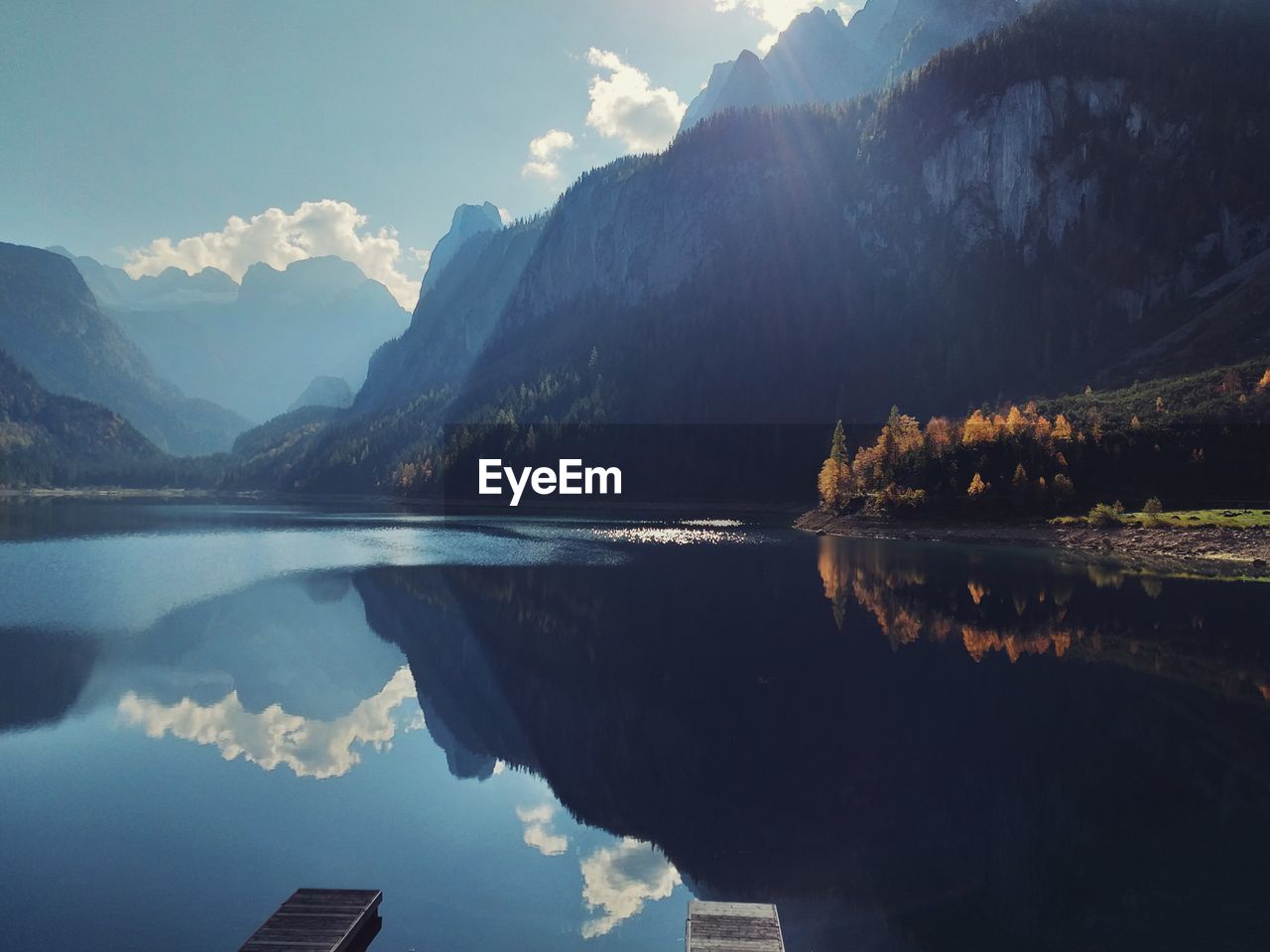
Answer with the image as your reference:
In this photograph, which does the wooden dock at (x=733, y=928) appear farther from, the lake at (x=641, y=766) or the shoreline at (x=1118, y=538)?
the shoreline at (x=1118, y=538)

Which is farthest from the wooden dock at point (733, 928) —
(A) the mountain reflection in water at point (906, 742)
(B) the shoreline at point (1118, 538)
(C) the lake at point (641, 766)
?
(B) the shoreline at point (1118, 538)

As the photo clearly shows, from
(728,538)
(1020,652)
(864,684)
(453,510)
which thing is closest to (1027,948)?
(864,684)

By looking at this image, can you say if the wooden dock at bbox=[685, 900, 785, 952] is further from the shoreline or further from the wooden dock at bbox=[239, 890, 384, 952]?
the shoreline

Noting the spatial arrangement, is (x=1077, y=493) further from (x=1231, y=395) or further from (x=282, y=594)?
(x=282, y=594)

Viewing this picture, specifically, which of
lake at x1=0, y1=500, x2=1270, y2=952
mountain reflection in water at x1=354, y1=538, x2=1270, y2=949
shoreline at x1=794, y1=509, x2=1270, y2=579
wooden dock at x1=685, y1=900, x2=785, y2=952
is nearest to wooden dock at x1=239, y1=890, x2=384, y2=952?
lake at x1=0, y1=500, x2=1270, y2=952

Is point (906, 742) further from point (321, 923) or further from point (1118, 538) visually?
point (1118, 538)
